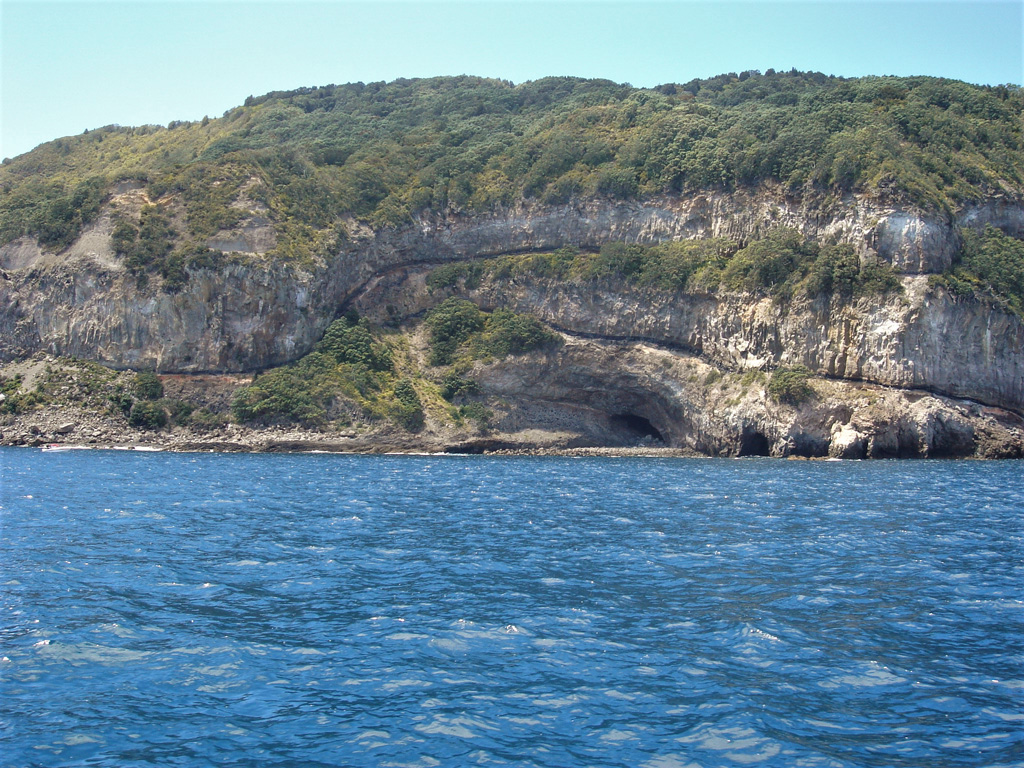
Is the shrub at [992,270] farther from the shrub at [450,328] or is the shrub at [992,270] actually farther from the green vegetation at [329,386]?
the green vegetation at [329,386]

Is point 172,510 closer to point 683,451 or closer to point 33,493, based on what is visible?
point 33,493

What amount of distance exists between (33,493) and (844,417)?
46.6 metres

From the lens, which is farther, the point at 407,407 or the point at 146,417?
the point at 407,407

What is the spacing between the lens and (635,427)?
72375 mm

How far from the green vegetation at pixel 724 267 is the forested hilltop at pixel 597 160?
16.0 feet

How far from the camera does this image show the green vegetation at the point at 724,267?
58.7 m

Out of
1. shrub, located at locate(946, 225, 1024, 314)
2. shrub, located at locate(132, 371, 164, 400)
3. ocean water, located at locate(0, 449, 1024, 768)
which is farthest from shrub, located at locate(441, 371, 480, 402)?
ocean water, located at locate(0, 449, 1024, 768)

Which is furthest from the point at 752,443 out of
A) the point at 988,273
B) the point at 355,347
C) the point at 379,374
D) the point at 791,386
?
the point at 355,347

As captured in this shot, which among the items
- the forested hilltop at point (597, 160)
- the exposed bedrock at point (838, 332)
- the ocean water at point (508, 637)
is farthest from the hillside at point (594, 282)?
the ocean water at point (508, 637)

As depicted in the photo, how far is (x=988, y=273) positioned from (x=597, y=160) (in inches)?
1319

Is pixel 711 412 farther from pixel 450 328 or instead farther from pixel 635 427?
pixel 450 328

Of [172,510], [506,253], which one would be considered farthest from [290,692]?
[506,253]

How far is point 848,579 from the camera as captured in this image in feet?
57.0

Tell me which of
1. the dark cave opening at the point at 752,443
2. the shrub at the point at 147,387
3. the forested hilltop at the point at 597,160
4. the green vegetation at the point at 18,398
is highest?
the forested hilltop at the point at 597,160
